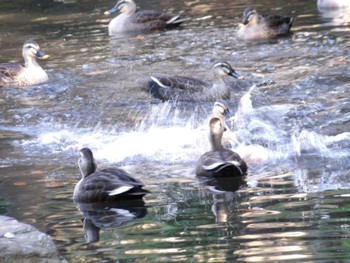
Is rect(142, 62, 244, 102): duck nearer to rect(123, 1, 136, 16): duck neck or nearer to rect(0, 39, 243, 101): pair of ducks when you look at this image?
rect(0, 39, 243, 101): pair of ducks

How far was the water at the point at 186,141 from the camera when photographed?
7715 mm

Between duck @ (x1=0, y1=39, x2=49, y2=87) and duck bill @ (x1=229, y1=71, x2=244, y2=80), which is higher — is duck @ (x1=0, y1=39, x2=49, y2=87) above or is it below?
above

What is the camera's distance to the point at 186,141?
38.0 ft

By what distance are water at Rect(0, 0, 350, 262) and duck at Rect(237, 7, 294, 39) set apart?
27 cm

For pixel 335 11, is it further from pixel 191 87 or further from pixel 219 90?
pixel 191 87

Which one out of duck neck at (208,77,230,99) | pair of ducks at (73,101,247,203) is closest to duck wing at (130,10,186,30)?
duck neck at (208,77,230,99)

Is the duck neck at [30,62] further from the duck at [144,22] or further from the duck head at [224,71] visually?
the duck at [144,22]

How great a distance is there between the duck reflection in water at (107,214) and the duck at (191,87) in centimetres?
474

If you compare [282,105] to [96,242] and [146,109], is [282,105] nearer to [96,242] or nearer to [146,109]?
[146,109]

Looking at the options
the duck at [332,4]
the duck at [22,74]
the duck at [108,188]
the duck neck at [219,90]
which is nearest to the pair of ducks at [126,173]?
the duck at [108,188]

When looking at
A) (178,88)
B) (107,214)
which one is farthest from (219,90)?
(107,214)

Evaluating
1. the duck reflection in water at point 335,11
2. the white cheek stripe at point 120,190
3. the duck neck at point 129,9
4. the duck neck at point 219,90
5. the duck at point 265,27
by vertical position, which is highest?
the duck neck at point 129,9

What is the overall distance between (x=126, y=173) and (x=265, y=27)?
9323 millimetres

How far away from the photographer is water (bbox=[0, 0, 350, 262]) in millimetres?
7715
